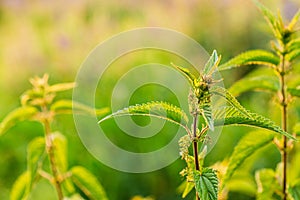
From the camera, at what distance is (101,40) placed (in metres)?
4.92

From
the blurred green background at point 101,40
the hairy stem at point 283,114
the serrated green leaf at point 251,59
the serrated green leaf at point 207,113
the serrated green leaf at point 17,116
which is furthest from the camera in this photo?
the blurred green background at point 101,40

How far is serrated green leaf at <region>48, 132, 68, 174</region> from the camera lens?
1.55 metres

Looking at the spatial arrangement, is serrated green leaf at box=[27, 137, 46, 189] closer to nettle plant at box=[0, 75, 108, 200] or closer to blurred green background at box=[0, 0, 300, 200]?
nettle plant at box=[0, 75, 108, 200]

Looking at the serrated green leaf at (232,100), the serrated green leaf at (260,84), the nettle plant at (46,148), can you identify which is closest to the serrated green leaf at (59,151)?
the nettle plant at (46,148)

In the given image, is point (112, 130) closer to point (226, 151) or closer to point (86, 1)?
point (226, 151)

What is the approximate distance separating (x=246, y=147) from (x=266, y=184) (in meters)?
0.12

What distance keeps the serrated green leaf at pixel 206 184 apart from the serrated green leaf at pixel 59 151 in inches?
24.1

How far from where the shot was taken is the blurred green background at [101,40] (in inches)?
119

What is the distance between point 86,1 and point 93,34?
95cm

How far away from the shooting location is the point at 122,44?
179 inches

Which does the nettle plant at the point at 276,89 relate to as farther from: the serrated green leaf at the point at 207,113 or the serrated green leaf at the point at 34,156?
the serrated green leaf at the point at 34,156

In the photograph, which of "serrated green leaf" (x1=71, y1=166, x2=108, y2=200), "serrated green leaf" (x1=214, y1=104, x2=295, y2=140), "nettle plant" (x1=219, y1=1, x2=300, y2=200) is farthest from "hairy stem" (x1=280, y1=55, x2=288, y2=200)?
"serrated green leaf" (x1=71, y1=166, x2=108, y2=200)

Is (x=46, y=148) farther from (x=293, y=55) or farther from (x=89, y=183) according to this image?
(x=293, y=55)

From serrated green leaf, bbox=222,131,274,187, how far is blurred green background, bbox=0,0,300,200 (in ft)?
4.35
